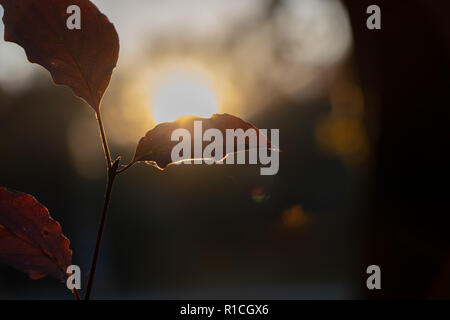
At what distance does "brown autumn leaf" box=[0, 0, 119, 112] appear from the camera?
0.44 meters

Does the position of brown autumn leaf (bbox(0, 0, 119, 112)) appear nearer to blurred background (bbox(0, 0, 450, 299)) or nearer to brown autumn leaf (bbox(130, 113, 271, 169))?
brown autumn leaf (bbox(130, 113, 271, 169))

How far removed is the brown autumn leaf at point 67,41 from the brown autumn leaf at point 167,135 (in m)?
0.07

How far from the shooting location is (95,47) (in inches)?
18.1

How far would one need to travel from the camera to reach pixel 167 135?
1.57 feet

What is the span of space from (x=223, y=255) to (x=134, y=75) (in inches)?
173

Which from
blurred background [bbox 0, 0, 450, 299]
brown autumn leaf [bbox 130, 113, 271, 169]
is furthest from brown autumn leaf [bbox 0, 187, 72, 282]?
blurred background [bbox 0, 0, 450, 299]

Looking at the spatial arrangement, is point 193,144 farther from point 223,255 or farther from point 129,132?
point 223,255

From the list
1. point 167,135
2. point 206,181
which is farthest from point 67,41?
point 206,181

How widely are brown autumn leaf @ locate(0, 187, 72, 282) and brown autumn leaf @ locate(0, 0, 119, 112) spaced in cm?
16

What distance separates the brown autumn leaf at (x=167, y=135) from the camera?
0.47 m
